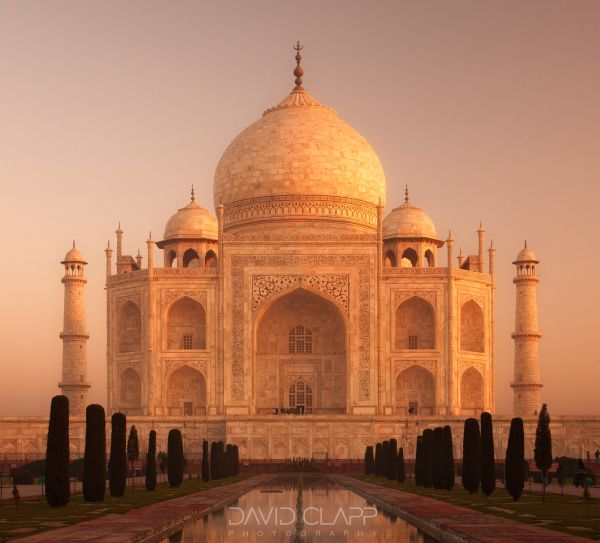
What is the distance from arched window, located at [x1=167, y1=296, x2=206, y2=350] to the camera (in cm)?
4128

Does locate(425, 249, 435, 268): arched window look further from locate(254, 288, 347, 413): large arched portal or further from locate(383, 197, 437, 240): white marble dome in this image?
locate(254, 288, 347, 413): large arched portal

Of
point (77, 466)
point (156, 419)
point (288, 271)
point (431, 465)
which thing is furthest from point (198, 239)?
point (431, 465)

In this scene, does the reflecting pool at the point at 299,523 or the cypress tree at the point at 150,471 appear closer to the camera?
the reflecting pool at the point at 299,523

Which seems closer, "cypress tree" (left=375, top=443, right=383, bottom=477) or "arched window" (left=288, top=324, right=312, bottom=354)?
"cypress tree" (left=375, top=443, right=383, bottom=477)

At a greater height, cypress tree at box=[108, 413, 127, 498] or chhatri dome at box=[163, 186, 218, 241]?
chhatri dome at box=[163, 186, 218, 241]

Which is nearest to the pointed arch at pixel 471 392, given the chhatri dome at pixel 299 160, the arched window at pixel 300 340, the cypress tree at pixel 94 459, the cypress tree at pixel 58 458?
the arched window at pixel 300 340

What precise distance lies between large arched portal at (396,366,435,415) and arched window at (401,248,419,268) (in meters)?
5.35

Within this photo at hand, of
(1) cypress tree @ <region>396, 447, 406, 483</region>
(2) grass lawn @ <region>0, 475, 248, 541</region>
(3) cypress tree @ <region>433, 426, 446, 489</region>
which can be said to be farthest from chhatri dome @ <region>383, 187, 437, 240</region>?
(2) grass lawn @ <region>0, 475, 248, 541</region>

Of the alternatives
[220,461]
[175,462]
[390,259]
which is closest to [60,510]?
[175,462]

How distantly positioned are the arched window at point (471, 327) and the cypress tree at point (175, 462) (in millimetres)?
19492

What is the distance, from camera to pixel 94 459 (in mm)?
19297

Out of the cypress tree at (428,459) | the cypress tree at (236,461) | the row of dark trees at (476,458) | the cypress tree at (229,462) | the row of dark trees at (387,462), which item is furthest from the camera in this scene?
the cypress tree at (236,461)

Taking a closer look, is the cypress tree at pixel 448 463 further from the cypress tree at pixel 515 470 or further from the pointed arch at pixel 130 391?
the pointed arch at pixel 130 391

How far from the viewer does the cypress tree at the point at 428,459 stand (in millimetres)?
24795
